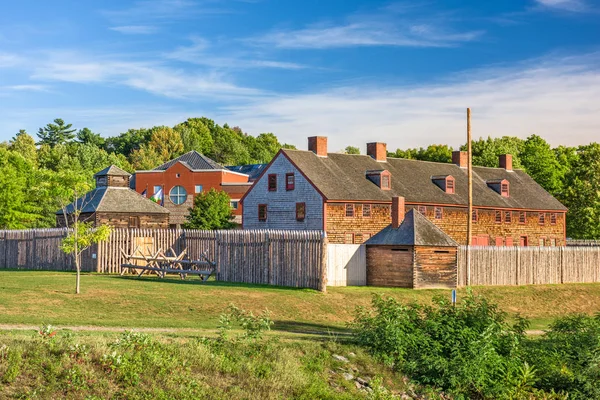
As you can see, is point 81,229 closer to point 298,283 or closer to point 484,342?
point 298,283

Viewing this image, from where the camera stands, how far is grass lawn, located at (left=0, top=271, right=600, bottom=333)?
2906 centimetres

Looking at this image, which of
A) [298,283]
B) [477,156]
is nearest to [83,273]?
[298,283]

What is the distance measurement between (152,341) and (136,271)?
28.7 metres

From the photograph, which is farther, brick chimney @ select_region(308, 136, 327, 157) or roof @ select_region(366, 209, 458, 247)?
brick chimney @ select_region(308, 136, 327, 157)

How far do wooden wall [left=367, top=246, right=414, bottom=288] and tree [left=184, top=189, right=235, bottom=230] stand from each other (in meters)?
24.3

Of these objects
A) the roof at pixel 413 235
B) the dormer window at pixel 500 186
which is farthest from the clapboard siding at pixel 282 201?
the dormer window at pixel 500 186

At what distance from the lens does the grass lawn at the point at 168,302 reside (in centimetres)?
2906

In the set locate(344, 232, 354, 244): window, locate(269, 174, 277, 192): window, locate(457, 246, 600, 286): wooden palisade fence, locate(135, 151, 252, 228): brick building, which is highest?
locate(135, 151, 252, 228): brick building

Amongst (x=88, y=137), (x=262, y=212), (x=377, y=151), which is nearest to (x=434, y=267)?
(x=262, y=212)

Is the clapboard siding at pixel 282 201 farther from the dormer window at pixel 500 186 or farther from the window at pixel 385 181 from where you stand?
the dormer window at pixel 500 186

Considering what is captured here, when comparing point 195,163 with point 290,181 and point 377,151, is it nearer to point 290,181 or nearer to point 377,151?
point 377,151

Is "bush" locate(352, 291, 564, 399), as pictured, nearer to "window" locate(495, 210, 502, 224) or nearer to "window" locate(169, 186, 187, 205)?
"window" locate(495, 210, 502, 224)

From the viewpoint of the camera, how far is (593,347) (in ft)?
84.2

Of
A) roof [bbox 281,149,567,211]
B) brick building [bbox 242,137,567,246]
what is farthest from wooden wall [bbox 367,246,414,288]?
roof [bbox 281,149,567,211]
